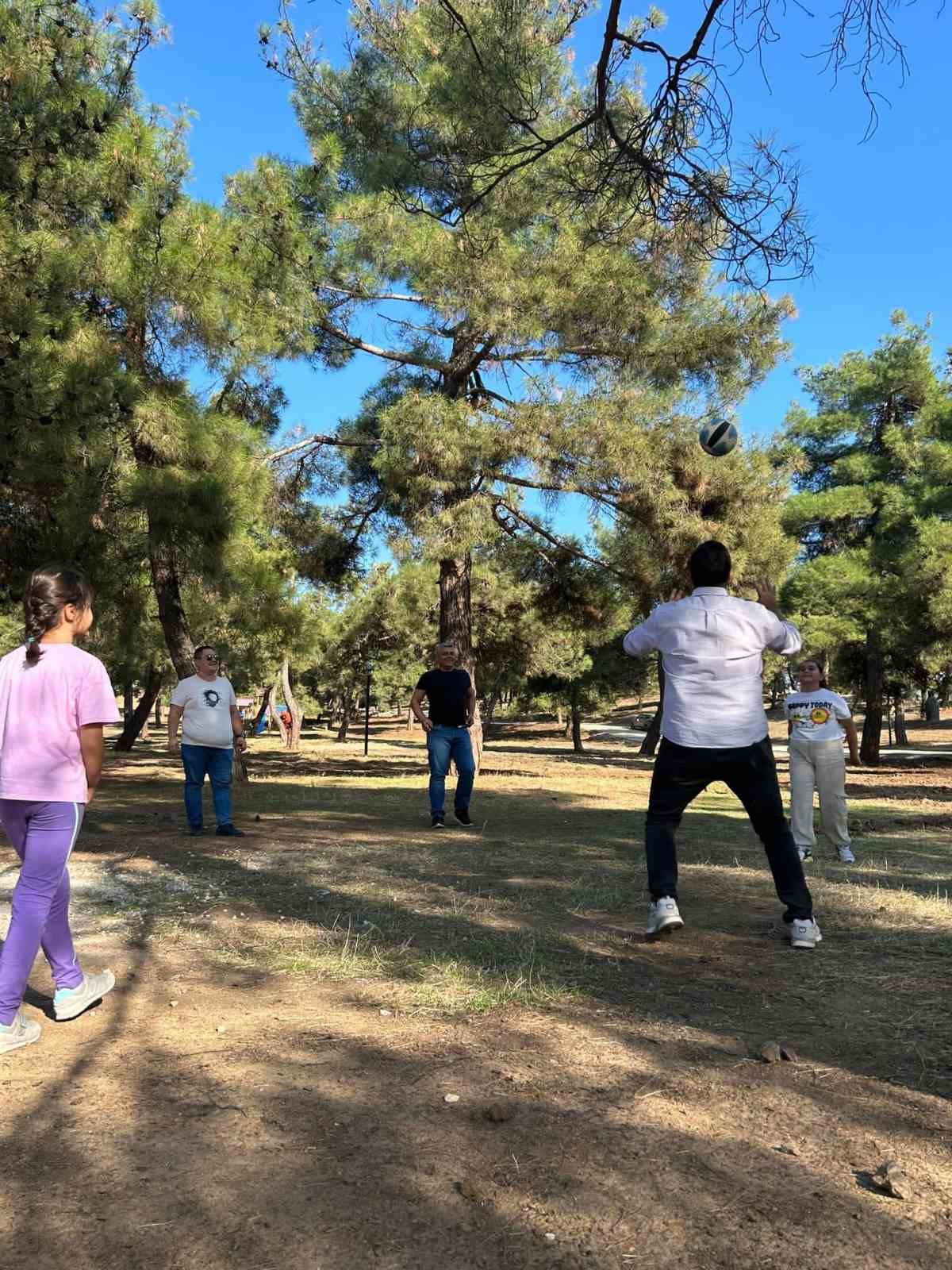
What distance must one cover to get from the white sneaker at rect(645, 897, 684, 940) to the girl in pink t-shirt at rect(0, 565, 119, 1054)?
2.43 m

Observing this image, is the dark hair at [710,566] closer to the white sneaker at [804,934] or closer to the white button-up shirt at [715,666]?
the white button-up shirt at [715,666]

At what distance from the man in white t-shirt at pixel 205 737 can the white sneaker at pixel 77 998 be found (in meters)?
4.82

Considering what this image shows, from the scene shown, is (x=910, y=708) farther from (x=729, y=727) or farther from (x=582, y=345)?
(x=729, y=727)

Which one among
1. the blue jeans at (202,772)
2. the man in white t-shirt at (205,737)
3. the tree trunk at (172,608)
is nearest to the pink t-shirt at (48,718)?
the man in white t-shirt at (205,737)

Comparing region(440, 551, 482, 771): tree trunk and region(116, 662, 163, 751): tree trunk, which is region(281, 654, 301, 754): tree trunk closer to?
region(116, 662, 163, 751): tree trunk

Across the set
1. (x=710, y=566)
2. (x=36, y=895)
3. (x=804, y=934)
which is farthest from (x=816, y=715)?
(x=36, y=895)

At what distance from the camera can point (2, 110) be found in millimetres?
8734

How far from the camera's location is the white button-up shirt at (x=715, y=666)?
429cm

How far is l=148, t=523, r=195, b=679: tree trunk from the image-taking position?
12.0 meters

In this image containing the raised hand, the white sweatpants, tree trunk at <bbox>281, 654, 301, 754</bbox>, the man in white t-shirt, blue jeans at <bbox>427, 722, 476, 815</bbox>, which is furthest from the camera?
tree trunk at <bbox>281, 654, 301, 754</bbox>

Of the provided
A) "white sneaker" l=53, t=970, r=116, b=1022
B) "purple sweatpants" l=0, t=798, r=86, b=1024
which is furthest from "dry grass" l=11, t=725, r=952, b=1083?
"purple sweatpants" l=0, t=798, r=86, b=1024

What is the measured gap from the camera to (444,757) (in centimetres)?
905

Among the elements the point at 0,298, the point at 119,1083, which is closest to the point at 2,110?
the point at 0,298

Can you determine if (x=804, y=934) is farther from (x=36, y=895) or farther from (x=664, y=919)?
(x=36, y=895)
